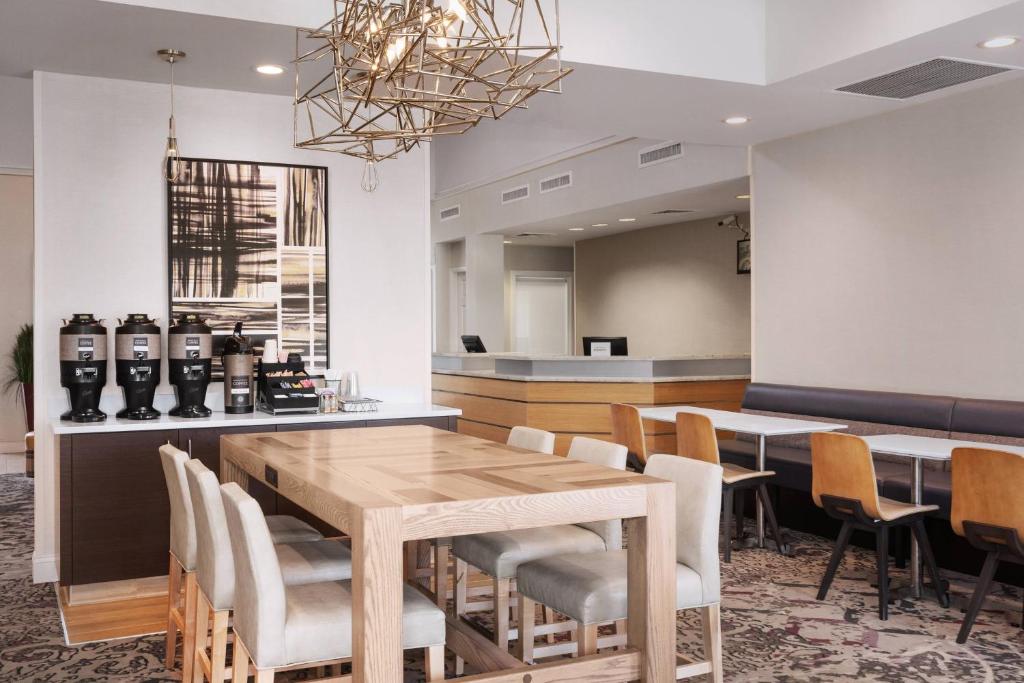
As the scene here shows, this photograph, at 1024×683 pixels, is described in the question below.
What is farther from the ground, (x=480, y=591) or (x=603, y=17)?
(x=603, y=17)

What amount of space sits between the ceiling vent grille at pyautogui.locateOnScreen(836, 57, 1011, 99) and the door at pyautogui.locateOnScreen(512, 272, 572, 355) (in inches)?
341

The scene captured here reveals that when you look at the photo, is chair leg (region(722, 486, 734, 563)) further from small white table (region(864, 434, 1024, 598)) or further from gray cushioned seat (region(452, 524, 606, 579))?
gray cushioned seat (region(452, 524, 606, 579))

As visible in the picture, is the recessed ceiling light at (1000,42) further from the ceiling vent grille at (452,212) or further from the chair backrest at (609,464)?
the ceiling vent grille at (452,212)

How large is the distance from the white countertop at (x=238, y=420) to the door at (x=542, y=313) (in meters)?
8.74

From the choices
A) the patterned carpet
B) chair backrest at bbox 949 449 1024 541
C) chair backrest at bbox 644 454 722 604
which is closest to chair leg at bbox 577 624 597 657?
chair backrest at bbox 644 454 722 604

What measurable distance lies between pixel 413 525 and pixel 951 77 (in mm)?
4497

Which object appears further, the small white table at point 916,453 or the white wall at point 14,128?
the white wall at point 14,128

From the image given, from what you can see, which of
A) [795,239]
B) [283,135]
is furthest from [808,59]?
[283,135]

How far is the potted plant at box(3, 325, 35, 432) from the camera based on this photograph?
855cm

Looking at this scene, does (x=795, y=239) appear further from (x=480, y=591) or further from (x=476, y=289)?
(x=476, y=289)

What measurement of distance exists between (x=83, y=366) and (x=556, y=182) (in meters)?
6.79

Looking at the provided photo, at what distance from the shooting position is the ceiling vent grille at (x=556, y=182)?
10273mm

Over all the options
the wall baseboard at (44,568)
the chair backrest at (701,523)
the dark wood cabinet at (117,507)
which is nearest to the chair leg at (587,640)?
the chair backrest at (701,523)

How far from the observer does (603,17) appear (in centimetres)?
493
